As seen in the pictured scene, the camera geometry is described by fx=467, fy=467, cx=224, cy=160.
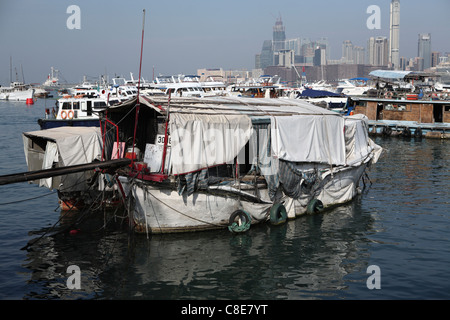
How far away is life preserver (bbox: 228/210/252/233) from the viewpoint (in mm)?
15242

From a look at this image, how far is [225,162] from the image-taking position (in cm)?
1494

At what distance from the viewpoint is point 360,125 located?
2080 cm

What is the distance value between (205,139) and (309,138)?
471cm

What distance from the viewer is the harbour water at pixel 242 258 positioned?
11.9 m

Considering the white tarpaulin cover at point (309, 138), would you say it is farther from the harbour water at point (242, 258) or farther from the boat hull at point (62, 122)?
the boat hull at point (62, 122)

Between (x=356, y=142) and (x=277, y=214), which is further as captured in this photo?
(x=356, y=142)

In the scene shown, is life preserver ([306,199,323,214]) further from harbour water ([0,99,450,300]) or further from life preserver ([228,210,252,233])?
life preserver ([228,210,252,233])

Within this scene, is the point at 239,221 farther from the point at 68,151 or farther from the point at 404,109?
the point at 404,109

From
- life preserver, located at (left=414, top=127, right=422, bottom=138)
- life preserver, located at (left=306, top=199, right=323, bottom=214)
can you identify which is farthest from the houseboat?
life preserver, located at (left=414, top=127, right=422, bottom=138)

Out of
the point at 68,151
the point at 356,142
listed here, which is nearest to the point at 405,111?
the point at 356,142

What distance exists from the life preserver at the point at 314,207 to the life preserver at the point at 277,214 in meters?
1.70

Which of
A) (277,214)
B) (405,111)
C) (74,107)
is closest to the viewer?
(277,214)

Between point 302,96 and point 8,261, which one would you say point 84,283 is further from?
point 302,96
